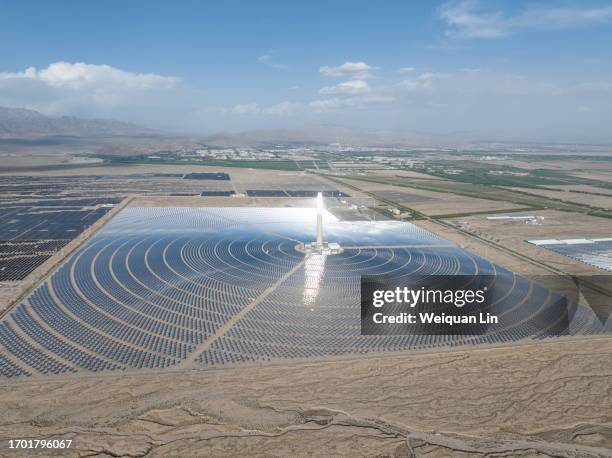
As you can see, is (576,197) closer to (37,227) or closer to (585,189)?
(585,189)

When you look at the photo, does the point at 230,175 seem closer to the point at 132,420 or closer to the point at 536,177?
the point at 536,177

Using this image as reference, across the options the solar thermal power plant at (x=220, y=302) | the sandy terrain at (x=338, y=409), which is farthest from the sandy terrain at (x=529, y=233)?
the sandy terrain at (x=338, y=409)

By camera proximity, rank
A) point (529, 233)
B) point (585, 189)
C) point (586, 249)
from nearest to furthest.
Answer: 1. point (586, 249)
2. point (529, 233)
3. point (585, 189)

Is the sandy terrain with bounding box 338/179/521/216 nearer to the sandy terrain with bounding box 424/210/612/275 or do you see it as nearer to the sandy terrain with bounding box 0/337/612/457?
the sandy terrain with bounding box 424/210/612/275

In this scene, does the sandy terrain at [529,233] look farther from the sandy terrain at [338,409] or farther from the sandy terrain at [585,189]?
the sandy terrain at [585,189]

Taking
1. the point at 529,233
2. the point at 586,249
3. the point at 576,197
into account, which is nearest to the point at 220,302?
the point at 586,249

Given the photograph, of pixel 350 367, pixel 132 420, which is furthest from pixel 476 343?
pixel 132 420

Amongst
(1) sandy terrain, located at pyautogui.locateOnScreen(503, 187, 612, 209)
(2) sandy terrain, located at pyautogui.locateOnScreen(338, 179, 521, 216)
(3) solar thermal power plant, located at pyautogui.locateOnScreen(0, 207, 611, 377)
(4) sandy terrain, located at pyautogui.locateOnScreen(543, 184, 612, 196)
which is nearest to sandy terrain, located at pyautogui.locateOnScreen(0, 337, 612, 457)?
(3) solar thermal power plant, located at pyautogui.locateOnScreen(0, 207, 611, 377)
